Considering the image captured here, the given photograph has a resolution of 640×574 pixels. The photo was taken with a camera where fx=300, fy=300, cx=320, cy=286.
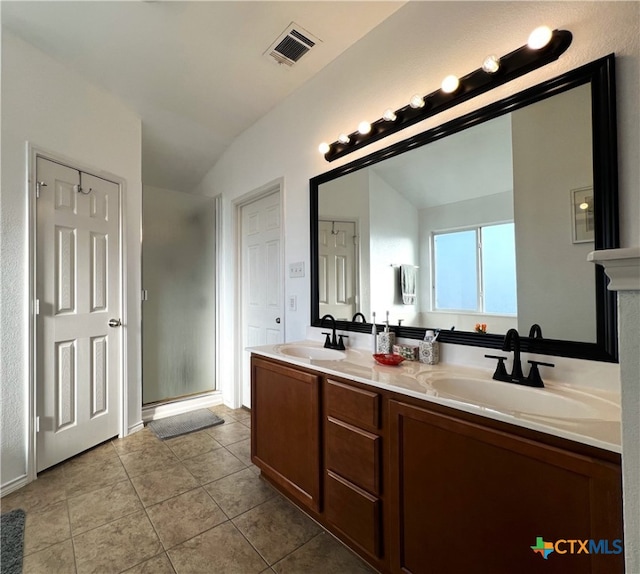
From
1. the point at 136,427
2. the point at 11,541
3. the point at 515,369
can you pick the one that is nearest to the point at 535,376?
the point at 515,369

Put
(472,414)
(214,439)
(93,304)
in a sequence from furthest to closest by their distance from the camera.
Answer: (214,439)
(93,304)
(472,414)

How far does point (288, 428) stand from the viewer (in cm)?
165

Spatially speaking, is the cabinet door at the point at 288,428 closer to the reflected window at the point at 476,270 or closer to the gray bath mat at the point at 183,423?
the reflected window at the point at 476,270

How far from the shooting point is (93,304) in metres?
2.29

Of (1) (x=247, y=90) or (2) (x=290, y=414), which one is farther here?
(1) (x=247, y=90)

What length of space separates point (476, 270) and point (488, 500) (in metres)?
0.92

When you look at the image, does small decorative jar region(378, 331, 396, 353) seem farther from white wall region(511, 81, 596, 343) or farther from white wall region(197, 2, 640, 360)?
white wall region(197, 2, 640, 360)

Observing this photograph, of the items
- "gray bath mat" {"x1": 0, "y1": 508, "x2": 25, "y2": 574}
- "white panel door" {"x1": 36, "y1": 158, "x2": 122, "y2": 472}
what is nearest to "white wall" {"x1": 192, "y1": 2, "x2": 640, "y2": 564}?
"white panel door" {"x1": 36, "y1": 158, "x2": 122, "y2": 472}

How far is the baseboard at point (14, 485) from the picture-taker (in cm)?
175

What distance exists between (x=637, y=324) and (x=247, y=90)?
2.75m

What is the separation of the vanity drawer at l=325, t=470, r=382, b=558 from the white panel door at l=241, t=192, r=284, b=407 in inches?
53.8

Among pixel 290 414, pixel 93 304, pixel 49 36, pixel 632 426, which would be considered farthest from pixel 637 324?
pixel 49 36

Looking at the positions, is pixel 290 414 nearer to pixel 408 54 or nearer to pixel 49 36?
pixel 408 54

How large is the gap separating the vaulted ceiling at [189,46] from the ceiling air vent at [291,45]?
0.03 m
